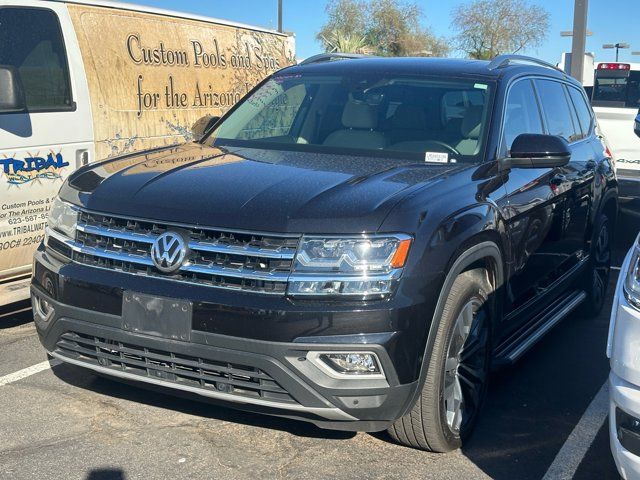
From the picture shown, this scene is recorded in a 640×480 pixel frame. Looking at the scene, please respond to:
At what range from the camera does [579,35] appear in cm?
1245

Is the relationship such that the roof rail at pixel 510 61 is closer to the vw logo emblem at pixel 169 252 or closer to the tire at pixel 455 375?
the tire at pixel 455 375

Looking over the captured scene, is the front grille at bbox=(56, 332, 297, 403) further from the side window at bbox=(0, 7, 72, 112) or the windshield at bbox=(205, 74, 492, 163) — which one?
the side window at bbox=(0, 7, 72, 112)

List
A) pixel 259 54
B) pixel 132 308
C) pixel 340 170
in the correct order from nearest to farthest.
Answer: pixel 132 308
pixel 340 170
pixel 259 54

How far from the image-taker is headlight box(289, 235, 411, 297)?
3273mm

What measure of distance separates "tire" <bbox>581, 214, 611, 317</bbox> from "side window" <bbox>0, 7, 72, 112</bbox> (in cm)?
396

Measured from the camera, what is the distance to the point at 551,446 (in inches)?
159

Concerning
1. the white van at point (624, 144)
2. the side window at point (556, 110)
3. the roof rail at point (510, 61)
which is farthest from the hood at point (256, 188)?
the white van at point (624, 144)

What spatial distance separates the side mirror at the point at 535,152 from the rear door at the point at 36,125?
313 cm

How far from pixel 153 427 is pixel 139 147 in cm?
316

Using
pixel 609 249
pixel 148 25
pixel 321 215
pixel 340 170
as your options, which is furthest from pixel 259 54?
pixel 321 215

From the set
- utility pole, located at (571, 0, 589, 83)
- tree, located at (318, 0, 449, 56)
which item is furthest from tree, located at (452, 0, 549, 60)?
utility pole, located at (571, 0, 589, 83)

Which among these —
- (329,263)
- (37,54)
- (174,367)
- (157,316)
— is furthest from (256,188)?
(37,54)

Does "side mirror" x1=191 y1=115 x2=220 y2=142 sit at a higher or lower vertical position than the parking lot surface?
higher

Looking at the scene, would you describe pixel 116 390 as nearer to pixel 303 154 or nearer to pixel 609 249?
pixel 303 154
